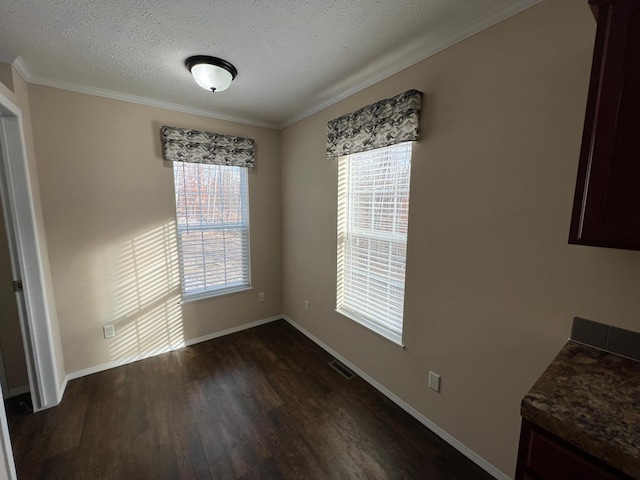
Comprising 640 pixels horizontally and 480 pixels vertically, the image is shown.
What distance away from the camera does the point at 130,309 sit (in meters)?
2.57

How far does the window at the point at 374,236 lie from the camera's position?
6.57ft

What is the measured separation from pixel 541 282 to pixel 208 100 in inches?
114

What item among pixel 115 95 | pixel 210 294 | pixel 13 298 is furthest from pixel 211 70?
pixel 13 298

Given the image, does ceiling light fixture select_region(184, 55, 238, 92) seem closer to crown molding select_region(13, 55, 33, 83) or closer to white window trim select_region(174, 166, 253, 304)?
crown molding select_region(13, 55, 33, 83)

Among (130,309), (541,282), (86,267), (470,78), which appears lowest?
(130,309)

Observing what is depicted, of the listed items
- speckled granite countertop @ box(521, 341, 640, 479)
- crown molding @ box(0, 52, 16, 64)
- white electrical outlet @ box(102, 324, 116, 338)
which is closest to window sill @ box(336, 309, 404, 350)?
speckled granite countertop @ box(521, 341, 640, 479)

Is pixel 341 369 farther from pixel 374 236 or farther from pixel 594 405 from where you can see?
pixel 594 405

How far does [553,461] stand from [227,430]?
71.6 inches

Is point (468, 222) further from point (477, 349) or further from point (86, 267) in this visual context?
point (86, 267)

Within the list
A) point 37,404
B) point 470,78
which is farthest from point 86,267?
point 470,78

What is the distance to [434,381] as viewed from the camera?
179 centimetres

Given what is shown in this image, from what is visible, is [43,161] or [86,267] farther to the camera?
[86,267]

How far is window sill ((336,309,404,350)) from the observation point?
2.05m

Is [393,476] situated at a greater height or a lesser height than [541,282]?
lesser
